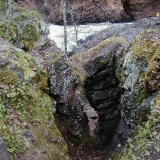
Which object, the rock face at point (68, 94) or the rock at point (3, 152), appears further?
the rock face at point (68, 94)

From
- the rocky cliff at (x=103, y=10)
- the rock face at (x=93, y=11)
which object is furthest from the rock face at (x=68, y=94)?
the rock face at (x=93, y=11)

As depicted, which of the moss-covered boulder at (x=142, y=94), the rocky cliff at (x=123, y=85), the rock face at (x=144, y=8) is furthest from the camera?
the rock face at (x=144, y=8)

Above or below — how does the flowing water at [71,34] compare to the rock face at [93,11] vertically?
below

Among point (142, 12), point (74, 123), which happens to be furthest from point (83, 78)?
point (142, 12)

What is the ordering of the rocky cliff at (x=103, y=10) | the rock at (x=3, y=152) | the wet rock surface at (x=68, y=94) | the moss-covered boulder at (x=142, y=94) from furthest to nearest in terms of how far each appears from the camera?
the rocky cliff at (x=103, y=10) < the wet rock surface at (x=68, y=94) < the moss-covered boulder at (x=142, y=94) < the rock at (x=3, y=152)

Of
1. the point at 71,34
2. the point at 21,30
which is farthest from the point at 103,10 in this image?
the point at 21,30

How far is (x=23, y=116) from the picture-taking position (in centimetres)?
658

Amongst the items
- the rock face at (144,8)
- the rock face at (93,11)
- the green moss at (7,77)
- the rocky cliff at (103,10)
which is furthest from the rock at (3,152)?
the rock face at (144,8)

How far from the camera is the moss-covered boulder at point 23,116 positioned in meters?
5.94

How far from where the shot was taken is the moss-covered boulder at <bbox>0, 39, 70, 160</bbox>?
594 cm

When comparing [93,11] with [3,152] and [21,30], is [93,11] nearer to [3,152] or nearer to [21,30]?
[21,30]

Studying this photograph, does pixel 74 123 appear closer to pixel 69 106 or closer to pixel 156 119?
pixel 69 106

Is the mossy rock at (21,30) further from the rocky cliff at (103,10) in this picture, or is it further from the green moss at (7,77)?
the rocky cliff at (103,10)

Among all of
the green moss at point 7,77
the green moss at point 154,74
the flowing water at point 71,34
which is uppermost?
the green moss at point 154,74
